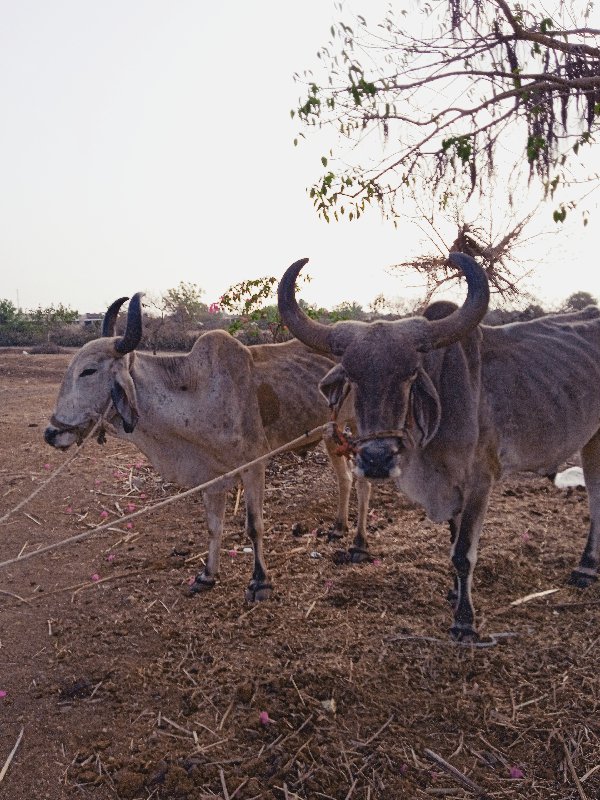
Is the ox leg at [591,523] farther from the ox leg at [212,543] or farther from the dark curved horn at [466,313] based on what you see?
the ox leg at [212,543]

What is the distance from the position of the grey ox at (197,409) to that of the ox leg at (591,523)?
2.03 metres

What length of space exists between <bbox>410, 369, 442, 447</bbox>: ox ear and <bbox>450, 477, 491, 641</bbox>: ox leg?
18.7 inches

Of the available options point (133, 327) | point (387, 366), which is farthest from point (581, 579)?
point (133, 327)

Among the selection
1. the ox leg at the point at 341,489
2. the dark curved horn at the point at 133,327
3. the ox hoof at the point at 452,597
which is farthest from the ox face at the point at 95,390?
the ox hoof at the point at 452,597

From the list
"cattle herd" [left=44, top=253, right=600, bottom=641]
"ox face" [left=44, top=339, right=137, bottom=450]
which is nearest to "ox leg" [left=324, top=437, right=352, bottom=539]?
"cattle herd" [left=44, top=253, right=600, bottom=641]

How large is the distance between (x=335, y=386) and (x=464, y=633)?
161 cm

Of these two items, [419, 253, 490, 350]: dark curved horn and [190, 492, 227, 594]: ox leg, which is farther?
[190, 492, 227, 594]: ox leg

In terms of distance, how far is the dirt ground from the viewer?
2705 mm

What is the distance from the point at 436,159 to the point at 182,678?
4.86m

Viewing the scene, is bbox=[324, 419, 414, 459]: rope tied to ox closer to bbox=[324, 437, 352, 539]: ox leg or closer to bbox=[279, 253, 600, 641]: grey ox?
bbox=[279, 253, 600, 641]: grey ox

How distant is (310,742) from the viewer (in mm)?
2854

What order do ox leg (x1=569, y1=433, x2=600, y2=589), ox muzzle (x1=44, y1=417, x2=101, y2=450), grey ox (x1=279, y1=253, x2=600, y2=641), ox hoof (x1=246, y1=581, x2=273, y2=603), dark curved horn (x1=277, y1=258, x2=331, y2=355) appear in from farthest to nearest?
ox leg (x1=569, y1=433, x2=600, y2=589), ox hoof (x1=246, y1=581, x2=273, y2=603), ox muzzle (x1=44, y1=417, x2=101, y2=450), dark curved horn (x1=277, y1=258, x2=331, y2=355), grey ox (x1=279, y1=253, x2=600, y2=641)

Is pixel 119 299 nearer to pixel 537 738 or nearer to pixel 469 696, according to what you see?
pixel 469 696

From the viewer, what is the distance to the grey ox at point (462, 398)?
3084mm
